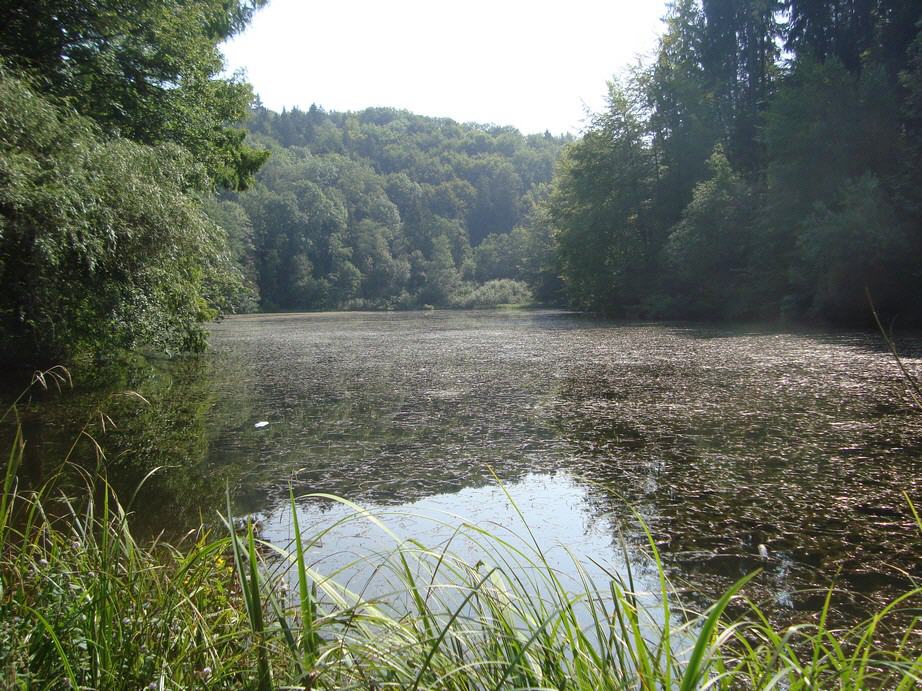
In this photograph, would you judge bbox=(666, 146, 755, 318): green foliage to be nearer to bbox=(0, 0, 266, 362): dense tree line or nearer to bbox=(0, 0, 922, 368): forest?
bbox=(0, 0, 922, 368): forest

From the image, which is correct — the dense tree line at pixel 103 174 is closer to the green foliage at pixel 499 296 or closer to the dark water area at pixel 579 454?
the dark water area at pixel 579 454

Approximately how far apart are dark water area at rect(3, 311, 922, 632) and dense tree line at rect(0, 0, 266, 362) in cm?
89

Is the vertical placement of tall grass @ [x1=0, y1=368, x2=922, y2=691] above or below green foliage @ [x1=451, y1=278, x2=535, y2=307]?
below

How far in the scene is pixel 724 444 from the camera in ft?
15.9

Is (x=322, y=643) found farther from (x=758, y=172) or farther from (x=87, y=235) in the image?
(x=758, y=172)

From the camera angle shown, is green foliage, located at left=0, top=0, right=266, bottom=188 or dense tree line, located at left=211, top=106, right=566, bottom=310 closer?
green foliage, located at left=0, top=0, right=266, bottom=188

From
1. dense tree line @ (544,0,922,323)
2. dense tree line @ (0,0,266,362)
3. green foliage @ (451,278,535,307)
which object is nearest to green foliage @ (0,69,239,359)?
dense tree line @ (0,0,266,362)

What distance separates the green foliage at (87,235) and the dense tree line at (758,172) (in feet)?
42.7

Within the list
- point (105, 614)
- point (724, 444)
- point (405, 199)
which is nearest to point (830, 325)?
point (724, 444)

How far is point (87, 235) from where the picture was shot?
6664 mm

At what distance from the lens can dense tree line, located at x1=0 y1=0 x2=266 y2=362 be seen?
6.48m

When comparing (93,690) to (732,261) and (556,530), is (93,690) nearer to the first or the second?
(556,530)

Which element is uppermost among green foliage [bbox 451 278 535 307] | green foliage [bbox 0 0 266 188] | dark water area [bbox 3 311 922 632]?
green foliage [bbox 0 0 266 188]

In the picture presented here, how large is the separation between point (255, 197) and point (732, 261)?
4906 cm
